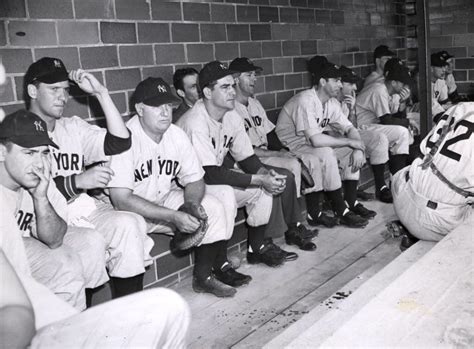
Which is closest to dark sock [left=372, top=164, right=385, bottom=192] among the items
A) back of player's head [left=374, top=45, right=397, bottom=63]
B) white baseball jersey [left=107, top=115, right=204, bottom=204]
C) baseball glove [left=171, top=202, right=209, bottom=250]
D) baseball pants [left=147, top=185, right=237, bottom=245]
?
back of player's head [left=374, top=45, right=397, bottom=63]

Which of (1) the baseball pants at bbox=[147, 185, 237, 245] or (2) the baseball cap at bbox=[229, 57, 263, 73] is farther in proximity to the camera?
(2) the baseball cap at bbox=[229, 57, 263, 73]

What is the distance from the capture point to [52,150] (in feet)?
10.1

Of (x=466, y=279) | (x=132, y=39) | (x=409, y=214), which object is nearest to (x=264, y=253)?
(x=409, y=214)

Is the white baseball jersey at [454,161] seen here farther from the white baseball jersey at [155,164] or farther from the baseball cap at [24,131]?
the baseball cap at [24,131]

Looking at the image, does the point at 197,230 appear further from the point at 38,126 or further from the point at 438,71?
the point at 438,71

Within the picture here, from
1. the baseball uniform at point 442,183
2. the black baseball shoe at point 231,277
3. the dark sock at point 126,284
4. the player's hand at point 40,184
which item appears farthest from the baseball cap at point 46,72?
the baseball uniform at point 442,183

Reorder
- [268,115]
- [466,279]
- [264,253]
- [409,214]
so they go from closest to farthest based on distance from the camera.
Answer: [466,279] < [409,214] < [264,253] < [268,115]

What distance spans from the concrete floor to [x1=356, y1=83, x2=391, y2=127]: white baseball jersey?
5.94 feet

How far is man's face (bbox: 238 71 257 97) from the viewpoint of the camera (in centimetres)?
448

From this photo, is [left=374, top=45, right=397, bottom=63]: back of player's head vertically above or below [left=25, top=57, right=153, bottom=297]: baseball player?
above

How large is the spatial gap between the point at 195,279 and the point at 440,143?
1682 mm

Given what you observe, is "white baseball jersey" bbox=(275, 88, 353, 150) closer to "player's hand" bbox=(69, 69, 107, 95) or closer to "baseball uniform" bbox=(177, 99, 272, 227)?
"baseball uniform" bbox=(177, 99, 272, 227)

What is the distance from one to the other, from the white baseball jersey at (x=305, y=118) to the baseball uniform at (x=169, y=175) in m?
1.52

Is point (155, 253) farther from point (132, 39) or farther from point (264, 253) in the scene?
point (132, 39)
